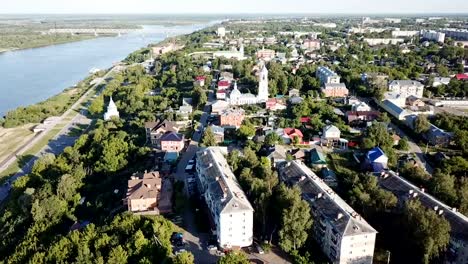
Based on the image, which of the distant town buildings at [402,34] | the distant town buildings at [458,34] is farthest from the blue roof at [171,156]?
the distant town buildings at [402,34]

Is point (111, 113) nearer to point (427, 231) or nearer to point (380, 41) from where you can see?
point (427, 231)

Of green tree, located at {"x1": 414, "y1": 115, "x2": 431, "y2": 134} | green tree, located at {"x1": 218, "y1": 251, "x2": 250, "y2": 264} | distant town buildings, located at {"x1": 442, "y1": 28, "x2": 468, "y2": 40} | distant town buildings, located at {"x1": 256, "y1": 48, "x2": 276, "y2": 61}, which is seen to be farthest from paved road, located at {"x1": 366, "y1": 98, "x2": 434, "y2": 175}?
distant town buildings, located at {"x1": 442, "y1": 28, "x2": 468, "y2": 40}

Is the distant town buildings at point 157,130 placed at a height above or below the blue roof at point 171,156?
above

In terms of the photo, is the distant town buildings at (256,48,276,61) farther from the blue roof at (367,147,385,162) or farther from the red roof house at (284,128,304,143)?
the blue roof at (367,147,385,162)

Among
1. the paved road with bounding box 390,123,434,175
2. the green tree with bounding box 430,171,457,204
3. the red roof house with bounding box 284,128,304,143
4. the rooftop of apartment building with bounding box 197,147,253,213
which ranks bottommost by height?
the paved road with bounding box 390,123,434,175

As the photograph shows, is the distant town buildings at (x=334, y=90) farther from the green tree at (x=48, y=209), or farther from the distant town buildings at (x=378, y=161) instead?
the green tree at (x=48, y=209)

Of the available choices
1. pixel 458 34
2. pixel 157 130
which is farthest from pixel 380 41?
pixel 157 130
